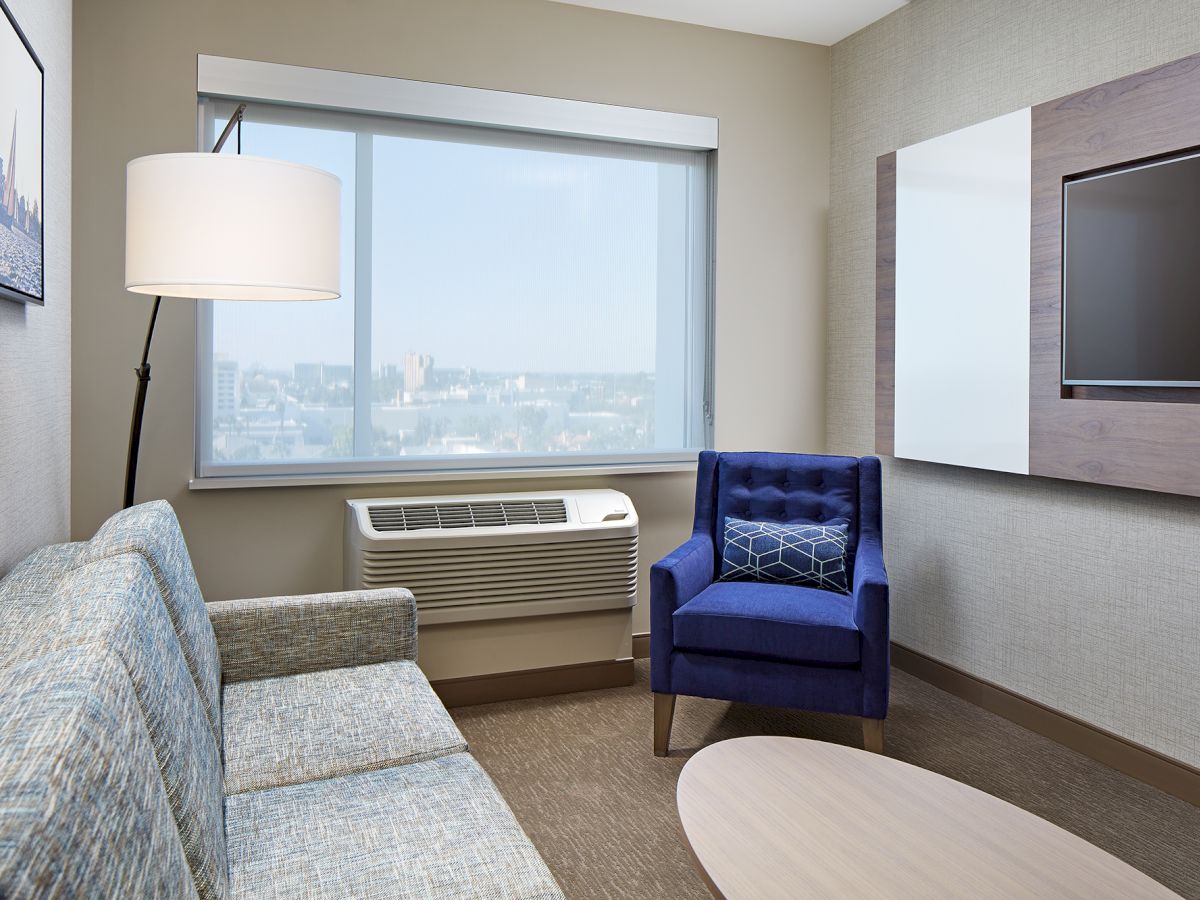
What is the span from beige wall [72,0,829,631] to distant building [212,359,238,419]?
0.32 ft

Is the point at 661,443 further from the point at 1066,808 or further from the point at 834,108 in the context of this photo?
the point at 1066,808

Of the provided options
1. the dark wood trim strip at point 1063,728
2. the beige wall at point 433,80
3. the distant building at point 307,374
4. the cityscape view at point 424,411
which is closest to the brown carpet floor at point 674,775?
the dark wood trim strip at point 1063,728

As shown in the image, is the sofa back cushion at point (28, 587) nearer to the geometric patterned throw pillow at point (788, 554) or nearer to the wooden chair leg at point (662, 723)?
the wooden chair leg at point (662, 723)

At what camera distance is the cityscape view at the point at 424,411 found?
3154 millimetres

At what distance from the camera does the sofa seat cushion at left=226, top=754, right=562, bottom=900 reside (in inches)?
51.9

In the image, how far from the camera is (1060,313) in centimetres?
277

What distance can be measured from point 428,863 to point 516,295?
98.6 inches

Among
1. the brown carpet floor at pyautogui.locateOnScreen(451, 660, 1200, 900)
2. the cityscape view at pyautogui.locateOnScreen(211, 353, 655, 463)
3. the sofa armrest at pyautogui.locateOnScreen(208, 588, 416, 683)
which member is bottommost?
the brown carpet floor at pyautogui.locateOnScreen(451, 660, 1200, 900)

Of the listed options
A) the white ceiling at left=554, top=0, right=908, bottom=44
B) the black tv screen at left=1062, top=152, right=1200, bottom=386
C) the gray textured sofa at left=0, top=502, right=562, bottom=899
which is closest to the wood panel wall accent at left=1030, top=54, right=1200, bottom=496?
the black tv screen at left=1062, top=152, right=1200, bottom=386

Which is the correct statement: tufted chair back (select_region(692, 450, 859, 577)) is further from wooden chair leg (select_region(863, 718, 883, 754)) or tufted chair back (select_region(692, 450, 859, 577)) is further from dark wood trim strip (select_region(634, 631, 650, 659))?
wooden chair leg (select_region(863, 718, 883, 754))

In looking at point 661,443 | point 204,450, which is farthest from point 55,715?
point 661,443

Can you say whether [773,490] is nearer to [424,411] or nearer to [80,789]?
[424,411]

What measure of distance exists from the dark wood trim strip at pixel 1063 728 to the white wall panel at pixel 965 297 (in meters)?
0.81

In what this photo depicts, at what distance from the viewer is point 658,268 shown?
377 centimetres
